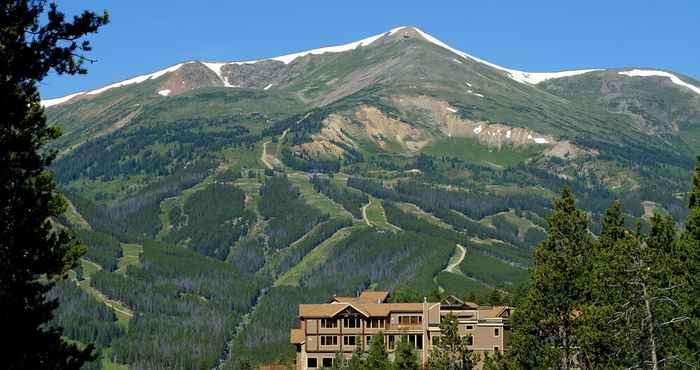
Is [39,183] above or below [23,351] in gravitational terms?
above

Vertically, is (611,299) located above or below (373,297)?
below

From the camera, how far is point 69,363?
45.0 m

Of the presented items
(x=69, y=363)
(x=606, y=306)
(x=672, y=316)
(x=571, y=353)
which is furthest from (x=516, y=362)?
(x=69, y=363)

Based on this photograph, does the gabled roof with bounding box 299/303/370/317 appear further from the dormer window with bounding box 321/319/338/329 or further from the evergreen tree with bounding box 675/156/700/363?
the evergreen tree with bounding box 675/156/700/363

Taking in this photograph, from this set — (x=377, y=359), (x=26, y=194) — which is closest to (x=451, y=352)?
(x=377, y=359)

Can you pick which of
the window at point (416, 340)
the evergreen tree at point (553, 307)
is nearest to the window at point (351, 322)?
the window at point (416, 340)

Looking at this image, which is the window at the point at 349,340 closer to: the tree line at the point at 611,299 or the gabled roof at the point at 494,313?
the gabled roof at the point at 494,313

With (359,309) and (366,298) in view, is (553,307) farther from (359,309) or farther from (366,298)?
(366,298)

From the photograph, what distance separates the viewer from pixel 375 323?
152 metres

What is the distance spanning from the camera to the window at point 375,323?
151750mm

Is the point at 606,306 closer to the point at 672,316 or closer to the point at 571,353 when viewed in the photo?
the point at 672,316

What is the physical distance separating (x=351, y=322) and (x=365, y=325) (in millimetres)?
2358

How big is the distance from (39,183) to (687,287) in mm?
46797

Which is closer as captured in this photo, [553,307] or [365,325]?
[553,307]
